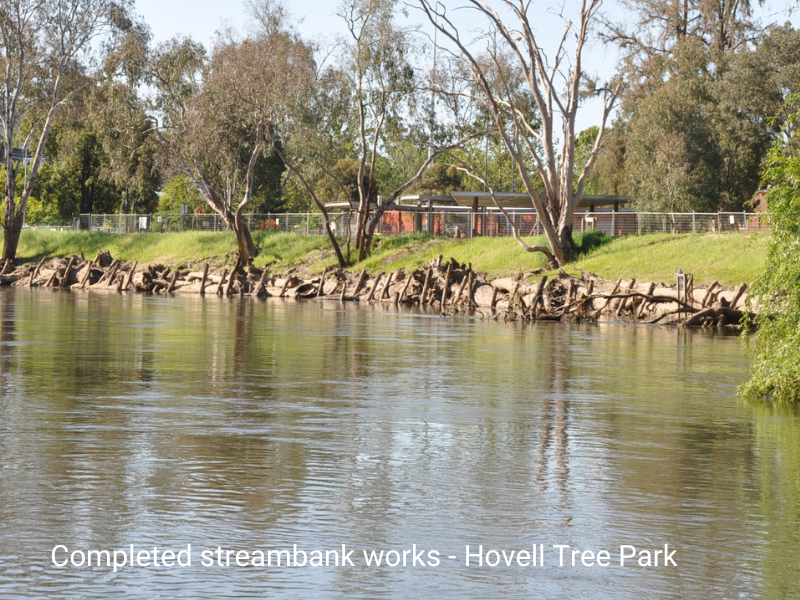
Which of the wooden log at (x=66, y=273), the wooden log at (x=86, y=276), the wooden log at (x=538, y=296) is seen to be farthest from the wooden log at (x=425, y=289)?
the wooden log at (x=66, y=273)

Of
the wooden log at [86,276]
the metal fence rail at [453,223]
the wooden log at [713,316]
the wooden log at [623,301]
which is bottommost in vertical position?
the wooden log at [713,316]

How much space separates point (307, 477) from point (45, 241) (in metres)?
73.8

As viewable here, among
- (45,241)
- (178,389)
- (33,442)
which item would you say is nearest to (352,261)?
(45,241)

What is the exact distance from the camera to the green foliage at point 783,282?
15.3 meters

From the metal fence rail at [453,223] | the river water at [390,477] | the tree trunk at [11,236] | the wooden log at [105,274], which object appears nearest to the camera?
the river water at [390,477]

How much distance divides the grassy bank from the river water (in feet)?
58.8

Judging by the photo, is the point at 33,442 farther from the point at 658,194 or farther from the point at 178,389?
the point at 658,194

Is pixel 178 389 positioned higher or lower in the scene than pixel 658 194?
lower

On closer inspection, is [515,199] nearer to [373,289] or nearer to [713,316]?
[373,289]

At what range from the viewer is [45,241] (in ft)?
262

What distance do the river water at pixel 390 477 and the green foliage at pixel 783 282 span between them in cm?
106

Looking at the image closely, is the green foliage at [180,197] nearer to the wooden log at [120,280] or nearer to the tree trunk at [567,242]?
the wooden log at [120,280]

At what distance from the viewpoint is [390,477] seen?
10.2 m

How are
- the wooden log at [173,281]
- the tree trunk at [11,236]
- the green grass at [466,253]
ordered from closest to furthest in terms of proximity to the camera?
the green grass at [466,253] < the wooden log at [173,281] < the tree trunk at [11,236]
